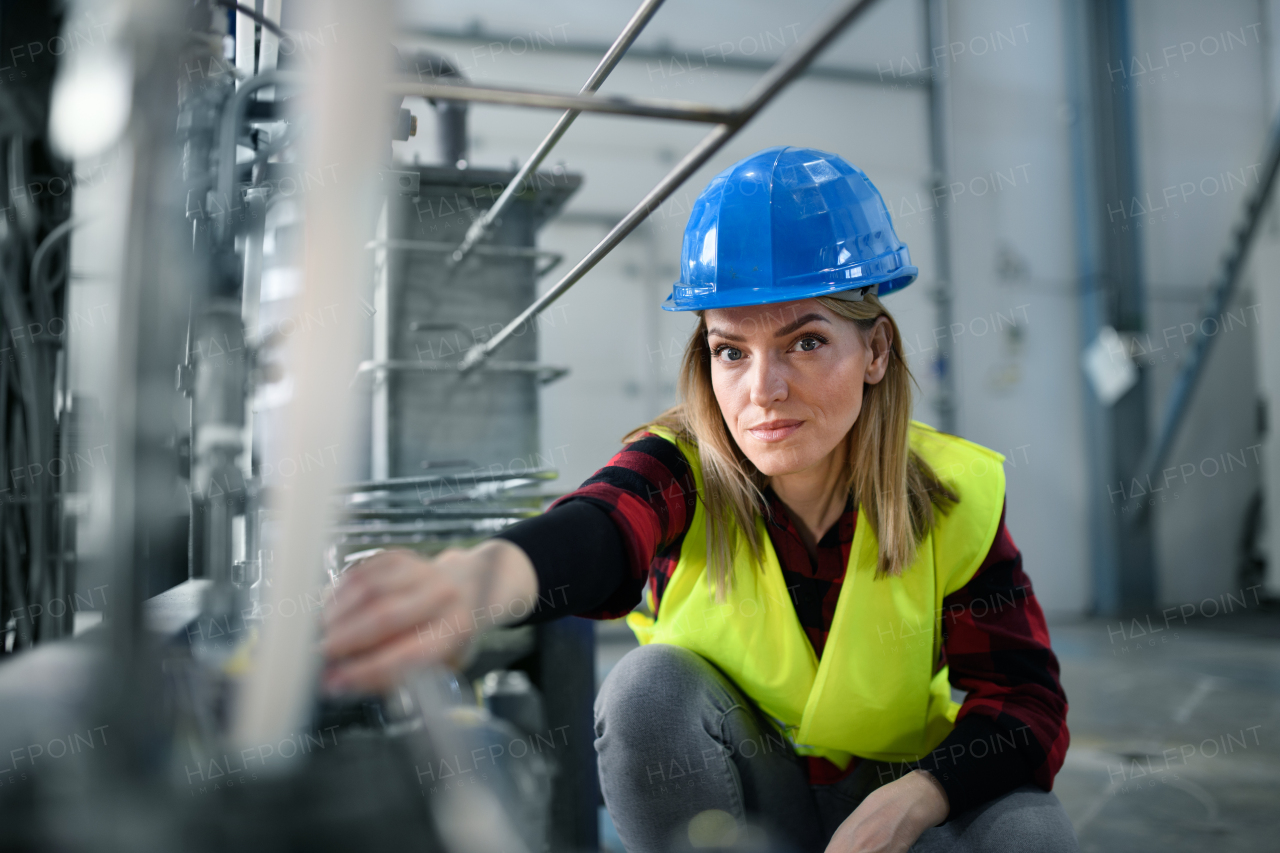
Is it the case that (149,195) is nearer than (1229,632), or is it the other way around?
(149,195)

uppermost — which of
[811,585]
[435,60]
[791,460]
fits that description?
[435,60]

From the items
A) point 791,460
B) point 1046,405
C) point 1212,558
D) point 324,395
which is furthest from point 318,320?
point 1212,558

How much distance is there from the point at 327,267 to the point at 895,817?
70cm

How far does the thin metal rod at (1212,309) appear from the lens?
11.6ft

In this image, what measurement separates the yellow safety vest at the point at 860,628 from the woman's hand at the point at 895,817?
10 cm

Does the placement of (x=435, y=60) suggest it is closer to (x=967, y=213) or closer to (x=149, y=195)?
(x=149, y=195)

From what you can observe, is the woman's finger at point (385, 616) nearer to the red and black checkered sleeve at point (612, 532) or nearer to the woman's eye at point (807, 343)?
the red and black checkered sleeve at point (612, 532)

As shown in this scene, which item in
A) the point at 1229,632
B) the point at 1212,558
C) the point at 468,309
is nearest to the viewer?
the point at 468,309

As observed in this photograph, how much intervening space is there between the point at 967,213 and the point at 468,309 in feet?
→ 10.0

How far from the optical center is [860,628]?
83 cm

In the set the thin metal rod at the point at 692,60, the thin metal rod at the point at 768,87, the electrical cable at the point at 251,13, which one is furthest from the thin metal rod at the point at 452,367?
the thin metal rod at the point at 692,60

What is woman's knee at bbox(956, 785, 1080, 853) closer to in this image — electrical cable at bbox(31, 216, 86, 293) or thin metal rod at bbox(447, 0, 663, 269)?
thin metal rod at bbox(447, 0, 663, 269)

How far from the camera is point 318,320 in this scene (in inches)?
8.5

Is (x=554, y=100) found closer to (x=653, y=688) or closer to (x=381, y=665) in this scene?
(x=381, y=665)
